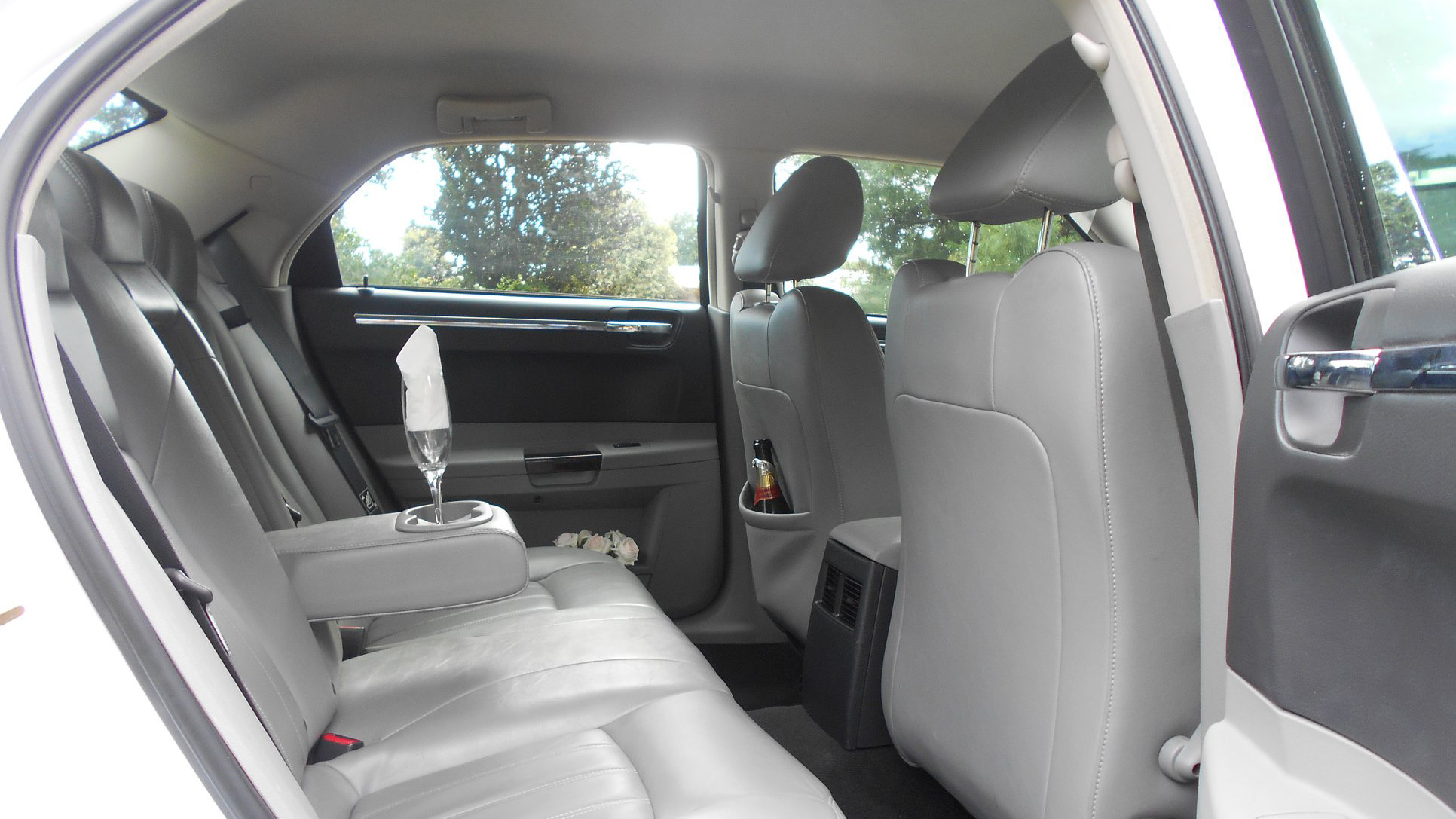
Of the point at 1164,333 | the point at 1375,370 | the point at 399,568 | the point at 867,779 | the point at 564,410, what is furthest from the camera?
the point at 564,410

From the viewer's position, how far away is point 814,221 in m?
2.09

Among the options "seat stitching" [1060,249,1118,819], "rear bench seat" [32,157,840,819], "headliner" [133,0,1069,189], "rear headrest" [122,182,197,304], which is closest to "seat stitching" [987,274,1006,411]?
"seat stitching" [1060,249,1118,819]

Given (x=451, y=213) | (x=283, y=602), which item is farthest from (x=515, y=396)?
(x=283, y=602)

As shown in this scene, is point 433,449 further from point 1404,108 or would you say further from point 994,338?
point 1404,108

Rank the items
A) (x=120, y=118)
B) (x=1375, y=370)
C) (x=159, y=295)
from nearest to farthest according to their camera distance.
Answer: (x=1375, y=370)
(x=159, y=295)
(x=120, y=118)

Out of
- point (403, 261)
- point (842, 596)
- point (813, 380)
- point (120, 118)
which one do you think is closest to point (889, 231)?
point (813, 380)

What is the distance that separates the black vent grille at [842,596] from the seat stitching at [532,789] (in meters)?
0.70

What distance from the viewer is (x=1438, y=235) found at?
2.44ft

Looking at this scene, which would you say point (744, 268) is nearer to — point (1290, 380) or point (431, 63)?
point (431, 63)

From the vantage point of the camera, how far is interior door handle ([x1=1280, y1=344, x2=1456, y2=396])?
0.60m

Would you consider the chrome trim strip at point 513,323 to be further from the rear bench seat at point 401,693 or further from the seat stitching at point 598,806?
the seat stitching at point 598,806

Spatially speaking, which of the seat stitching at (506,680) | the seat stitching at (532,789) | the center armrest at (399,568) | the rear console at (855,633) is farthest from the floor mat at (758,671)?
the seat stitching at (532,789)

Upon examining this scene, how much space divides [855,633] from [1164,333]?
859mm

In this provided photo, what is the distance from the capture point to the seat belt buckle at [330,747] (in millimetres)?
1214
